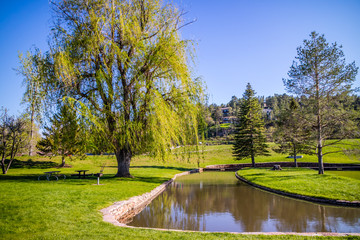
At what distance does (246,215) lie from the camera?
10.1 metres

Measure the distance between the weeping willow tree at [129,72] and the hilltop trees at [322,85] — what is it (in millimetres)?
10472

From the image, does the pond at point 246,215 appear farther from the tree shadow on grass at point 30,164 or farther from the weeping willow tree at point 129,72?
the tree shadow on grass at point 30,164

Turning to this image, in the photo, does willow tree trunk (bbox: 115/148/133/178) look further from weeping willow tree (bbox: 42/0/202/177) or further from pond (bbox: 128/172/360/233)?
pond (bbox: 128/172/360/233)

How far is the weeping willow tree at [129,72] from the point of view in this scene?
14055 mm

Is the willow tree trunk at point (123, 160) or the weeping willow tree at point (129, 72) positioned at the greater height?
the weeping willow tree at point (129, 72)

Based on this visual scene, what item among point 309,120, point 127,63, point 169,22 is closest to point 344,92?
point 309,120

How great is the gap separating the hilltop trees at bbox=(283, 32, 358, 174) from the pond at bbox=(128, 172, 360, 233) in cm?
931

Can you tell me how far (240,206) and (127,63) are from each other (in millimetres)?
10385

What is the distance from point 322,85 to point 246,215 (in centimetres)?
1500

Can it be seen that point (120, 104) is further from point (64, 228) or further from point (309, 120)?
point (309, 120)

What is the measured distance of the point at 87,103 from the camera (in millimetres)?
14266

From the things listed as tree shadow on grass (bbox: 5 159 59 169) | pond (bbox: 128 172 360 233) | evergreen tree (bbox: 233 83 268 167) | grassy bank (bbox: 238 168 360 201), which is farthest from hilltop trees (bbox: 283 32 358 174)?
tree shadow on grass (bbox: 5 159 59 169)

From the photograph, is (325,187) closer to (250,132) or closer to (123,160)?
(123,160)

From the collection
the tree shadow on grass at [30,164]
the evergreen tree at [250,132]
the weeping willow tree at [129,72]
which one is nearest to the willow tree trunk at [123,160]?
the weeping willow tree at [129,72]
